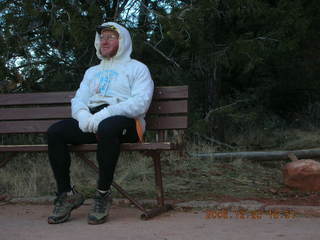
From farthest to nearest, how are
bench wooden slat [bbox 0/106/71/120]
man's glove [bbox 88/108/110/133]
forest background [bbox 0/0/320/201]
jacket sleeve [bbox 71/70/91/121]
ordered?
1. forest background [bbox 0/0/320/201]
2. bench wooden slat [bbox 0/106/71/120]
3. jacket sleeve [bbox 71/70/91/121]
4. man's glove [bbox 88/108/110/133]

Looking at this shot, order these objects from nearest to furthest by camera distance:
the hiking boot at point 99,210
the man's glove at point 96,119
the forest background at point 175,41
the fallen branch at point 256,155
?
the hiking boot at point 99,210
the man's glove at point 96,119
the forest background at point 175,41
the fallen branch at point 256,155

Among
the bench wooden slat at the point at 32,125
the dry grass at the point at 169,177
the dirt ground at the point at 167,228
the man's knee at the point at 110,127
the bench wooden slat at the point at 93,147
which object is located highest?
the man's knee at the point at 110,127

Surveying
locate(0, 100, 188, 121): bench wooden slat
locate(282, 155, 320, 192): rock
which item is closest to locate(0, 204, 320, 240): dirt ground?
locate(0, 100, 188, 121): bench wooden slat

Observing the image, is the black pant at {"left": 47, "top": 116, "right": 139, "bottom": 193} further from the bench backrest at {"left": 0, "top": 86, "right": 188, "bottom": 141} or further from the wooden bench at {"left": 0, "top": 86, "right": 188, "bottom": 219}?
the bench backrest at {"left": 0, "top": 86, "right": 188, "bottom": 141}

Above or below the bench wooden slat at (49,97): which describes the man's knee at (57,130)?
below

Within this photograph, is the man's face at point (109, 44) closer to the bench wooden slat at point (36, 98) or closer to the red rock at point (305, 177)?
the bench wooden slat at point (36, 98)

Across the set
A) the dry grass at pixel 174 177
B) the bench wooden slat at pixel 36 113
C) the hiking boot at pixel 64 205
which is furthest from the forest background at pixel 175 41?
the hiking boot at pixel 64 205

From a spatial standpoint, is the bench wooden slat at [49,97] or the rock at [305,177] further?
the rock at [305,177]

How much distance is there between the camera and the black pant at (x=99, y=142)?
365 centimetres

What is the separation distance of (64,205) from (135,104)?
942 mm

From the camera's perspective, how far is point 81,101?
420 centimetres

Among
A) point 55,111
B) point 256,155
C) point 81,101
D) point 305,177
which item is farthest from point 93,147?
point 256,155

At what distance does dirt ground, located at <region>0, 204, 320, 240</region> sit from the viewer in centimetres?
321

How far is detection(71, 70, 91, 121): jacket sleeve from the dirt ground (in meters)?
0.84
